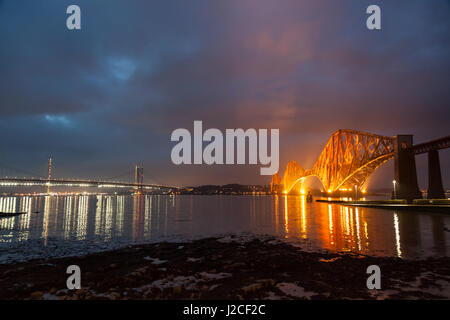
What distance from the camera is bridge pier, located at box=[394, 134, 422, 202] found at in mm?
53969

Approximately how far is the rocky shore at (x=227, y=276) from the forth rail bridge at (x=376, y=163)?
149ft

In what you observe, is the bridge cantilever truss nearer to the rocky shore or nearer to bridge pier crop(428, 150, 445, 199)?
bridge pier crop(428, 150, 445, 199)

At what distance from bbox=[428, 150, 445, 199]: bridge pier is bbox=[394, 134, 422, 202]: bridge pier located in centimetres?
505

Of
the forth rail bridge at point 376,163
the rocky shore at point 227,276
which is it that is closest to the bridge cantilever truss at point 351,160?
the forth rail bridge at point 376,163

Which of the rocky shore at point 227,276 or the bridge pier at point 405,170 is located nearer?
the rocky shore at point 227,276

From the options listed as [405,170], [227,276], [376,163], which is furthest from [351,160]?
[227,276]

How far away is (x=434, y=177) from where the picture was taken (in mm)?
48312

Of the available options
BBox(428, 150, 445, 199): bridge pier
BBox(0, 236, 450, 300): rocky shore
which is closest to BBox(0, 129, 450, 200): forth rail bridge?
BBox(428, 150, 445, 199): bridge pier

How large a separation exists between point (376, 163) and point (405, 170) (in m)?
33.3

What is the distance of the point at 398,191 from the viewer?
182ft

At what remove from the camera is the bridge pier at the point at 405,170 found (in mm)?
53969

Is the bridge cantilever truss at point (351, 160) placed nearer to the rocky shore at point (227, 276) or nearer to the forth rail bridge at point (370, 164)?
the forth rail bridge at point (370, 164)

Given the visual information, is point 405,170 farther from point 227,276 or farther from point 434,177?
point 227,276
